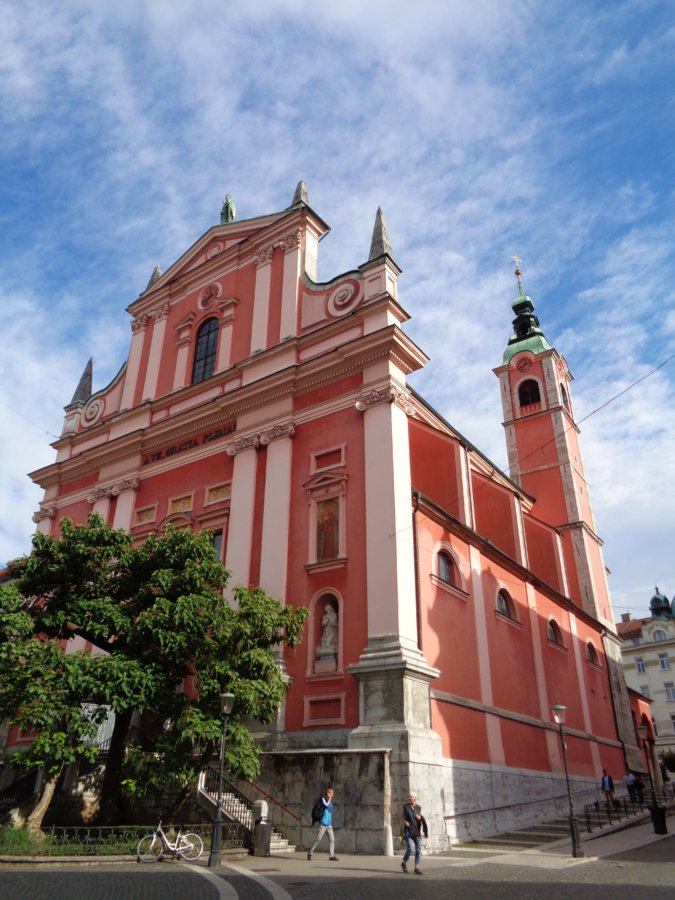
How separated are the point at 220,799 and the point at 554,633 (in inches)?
576

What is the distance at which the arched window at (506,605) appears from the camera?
60.6 ft

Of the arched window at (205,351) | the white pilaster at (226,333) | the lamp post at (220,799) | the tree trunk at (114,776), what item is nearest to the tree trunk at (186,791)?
the lamp post at (220,799)

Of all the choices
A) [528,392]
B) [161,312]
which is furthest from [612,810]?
[161,312]

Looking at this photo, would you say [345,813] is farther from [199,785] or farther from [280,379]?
[280,379]

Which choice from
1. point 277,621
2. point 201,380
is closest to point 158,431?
point 201,380

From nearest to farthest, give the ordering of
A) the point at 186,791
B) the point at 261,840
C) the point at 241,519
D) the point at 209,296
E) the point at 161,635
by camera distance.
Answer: the point at 261,840, the point at 186,791, the point at 161,635, the point at 241,519, the point at 209,296

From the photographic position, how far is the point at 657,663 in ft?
169

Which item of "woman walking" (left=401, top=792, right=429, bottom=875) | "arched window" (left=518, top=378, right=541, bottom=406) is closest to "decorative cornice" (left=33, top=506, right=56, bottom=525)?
"woman walking" (left=401, top=792, right=429, bottom=875)

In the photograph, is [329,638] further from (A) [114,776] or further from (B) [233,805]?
(A) [114,776]

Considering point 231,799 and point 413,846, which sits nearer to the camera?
point 413,846

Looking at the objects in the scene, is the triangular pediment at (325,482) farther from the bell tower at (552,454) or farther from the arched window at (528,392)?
the arched window at (528,392)

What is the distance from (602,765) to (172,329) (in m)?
20.2

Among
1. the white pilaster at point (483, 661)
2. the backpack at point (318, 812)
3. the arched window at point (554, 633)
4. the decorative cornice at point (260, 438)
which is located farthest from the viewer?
the arched window at point (554, 633)

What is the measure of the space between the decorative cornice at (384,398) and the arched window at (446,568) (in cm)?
350
